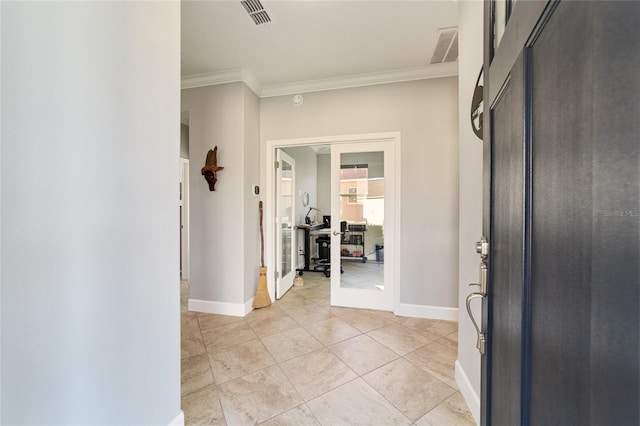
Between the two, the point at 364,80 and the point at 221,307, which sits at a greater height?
the point at 364,80

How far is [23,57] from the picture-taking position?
781mm

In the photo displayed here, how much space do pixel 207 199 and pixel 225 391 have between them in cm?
196

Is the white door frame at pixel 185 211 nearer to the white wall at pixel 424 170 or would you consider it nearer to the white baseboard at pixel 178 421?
the white wall at pixel 424 170

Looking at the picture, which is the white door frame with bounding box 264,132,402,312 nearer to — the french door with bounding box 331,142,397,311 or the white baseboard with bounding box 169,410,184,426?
the french door with bounding box 331,142,397,311

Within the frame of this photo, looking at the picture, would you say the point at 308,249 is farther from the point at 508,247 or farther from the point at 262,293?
the point at 508,247

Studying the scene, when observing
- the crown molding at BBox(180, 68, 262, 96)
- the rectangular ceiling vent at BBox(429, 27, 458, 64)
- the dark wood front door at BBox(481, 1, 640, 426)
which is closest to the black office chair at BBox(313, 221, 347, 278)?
the crown molding at BBox(180, 68, 262, 96)

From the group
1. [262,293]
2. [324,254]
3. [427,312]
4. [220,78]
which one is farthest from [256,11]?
[324,254]

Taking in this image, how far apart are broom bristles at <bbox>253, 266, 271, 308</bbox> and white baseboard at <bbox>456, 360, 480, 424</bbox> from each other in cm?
207

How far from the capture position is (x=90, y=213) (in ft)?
3.19

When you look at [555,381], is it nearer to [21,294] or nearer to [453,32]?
[21,294]

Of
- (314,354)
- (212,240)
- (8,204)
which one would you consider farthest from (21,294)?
(212,240)

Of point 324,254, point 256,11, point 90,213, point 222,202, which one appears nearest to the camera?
point 90,213

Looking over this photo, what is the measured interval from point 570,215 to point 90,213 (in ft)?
4.48

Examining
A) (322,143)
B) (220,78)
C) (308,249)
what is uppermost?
(220,78)
